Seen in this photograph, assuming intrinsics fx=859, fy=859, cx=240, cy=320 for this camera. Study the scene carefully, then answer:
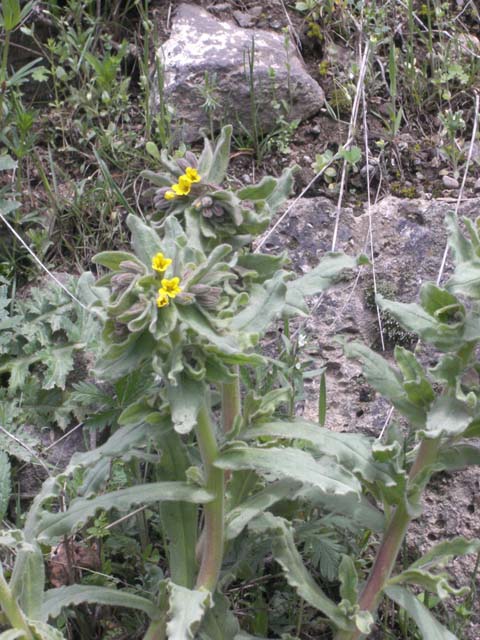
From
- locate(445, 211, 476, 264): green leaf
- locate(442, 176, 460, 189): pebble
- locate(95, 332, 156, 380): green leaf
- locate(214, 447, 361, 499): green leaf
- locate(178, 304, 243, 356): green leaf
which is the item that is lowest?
locate(442, 176, 460, 189): pebble

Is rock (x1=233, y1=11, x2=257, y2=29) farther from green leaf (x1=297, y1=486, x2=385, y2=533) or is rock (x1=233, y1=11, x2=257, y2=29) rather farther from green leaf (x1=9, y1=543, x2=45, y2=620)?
green leaf (x1=9, y1=543, x2=45, y2=620)

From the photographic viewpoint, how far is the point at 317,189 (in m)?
4.89

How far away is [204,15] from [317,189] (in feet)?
5.15

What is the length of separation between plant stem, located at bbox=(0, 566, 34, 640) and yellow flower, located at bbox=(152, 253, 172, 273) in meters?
1.10

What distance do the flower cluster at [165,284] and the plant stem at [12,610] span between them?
3.38 ft

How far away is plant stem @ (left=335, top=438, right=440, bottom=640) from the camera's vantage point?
10.4ft

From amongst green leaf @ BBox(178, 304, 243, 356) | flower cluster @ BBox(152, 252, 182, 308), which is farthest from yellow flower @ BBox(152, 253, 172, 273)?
green leaf @ BBox(178, 304, 243, 356)

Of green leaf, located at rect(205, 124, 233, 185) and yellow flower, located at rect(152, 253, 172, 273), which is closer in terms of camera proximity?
yellow flower, located at rect(152, 253, 172, 273)

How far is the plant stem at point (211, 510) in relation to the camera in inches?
116

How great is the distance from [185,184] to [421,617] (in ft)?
5.84

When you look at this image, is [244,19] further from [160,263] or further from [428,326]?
[160,263]

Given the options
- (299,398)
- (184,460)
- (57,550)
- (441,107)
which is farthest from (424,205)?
(57,550)

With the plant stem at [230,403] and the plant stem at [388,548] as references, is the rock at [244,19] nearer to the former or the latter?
the plant stem at [230,403]

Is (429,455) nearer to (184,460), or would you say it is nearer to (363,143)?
(184,460)
